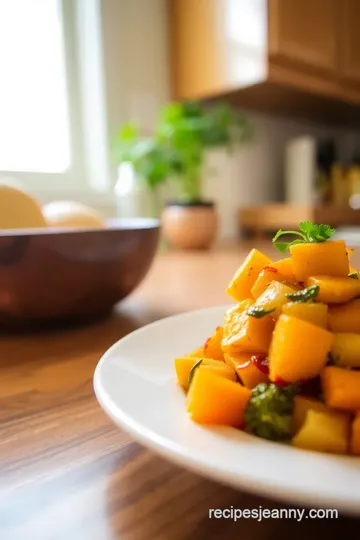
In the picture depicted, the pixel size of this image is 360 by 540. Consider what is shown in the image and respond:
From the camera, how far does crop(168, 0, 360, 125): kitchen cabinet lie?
1938mm

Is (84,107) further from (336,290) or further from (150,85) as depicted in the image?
(336,290)

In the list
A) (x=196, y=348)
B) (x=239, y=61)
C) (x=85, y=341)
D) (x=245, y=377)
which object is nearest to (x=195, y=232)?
(x=239, y=61)

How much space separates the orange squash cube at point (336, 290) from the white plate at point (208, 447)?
123 millimetres

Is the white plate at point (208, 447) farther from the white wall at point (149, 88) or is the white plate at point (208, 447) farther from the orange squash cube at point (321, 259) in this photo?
the white wall at point (149, 88)

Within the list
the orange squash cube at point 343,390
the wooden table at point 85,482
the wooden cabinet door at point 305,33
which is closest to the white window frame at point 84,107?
the wooden cabinet door at point 305,33

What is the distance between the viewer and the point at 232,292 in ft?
1.54

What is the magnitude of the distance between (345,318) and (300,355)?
58 millimetres

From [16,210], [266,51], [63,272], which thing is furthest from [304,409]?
[266,51]

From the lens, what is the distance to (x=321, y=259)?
406mm

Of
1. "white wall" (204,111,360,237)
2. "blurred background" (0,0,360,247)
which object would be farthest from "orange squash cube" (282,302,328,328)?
"white wall" (204,111,360,237)

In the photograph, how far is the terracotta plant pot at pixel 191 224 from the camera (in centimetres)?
191

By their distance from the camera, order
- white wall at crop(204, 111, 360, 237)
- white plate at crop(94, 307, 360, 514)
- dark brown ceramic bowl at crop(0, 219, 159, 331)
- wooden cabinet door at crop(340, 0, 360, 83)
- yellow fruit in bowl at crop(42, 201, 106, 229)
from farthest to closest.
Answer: white wall at crop(204, 111, 360, 237)
wooden cabinet door at crop(340, 0, 360, 83)
yellow fruit in bowl at crop(42, 201, 106, 229)
dark brown ceramic bowl at crop(0, 219, 159, 331)
white plate at crop(94, 307, 360, 514)

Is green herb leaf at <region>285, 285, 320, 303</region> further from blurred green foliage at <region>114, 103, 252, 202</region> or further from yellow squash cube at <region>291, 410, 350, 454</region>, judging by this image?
blurred green foliage at <region>114, 103, 252, 202</region>

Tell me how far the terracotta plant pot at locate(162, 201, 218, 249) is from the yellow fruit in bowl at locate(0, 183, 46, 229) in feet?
3.85
